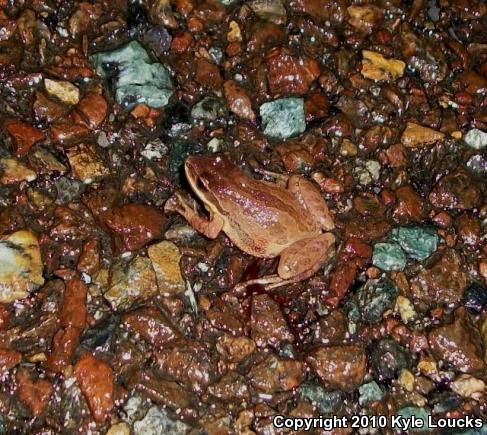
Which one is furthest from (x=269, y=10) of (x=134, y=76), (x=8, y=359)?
(x=8, y=359)

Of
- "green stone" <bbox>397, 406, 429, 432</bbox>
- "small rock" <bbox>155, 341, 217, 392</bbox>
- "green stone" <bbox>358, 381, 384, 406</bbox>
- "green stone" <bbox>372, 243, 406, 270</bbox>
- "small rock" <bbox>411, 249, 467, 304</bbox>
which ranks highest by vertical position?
"green stone" <bbox>372, 243, 406, 270</bbox>

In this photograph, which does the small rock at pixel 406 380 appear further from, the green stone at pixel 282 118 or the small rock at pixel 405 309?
the green stone at pixel 282 118

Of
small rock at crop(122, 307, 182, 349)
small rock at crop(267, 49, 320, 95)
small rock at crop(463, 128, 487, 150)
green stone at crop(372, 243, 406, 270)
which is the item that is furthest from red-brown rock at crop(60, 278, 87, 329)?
small rock at crop(463, 128, 487, 150)

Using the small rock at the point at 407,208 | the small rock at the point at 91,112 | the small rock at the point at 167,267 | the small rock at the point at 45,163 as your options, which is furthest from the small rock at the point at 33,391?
the small rock at the point at 407,208

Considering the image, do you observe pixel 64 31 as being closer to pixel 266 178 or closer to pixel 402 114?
pixel 266 178

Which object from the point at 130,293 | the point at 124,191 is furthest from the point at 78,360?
the point at 124,191

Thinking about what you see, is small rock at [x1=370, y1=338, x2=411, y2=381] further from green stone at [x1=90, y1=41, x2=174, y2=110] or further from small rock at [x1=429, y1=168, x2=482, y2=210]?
green stone at [x1=90, y1=41, x2=174, y2=110]
